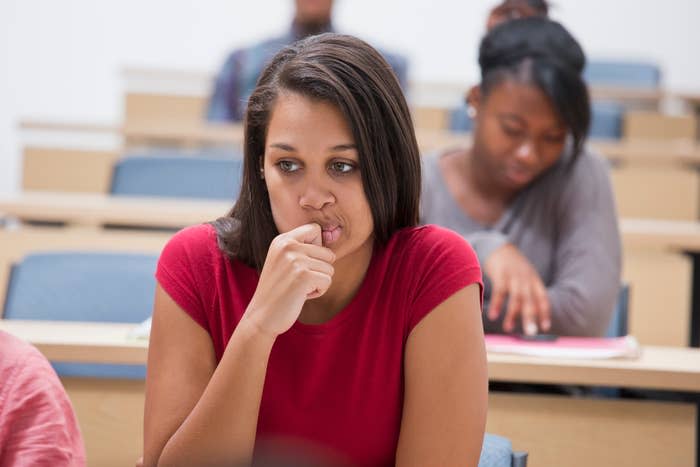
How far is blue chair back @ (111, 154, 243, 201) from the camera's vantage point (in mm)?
3035

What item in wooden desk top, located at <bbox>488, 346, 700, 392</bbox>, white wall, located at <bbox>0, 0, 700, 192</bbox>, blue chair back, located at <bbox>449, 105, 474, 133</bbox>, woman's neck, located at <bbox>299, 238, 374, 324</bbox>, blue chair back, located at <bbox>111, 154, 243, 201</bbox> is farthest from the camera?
white wall, located at <bbox>0, 0, 700, 192</bbox>

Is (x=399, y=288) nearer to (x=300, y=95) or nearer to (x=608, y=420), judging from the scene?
(x=300, y=95)

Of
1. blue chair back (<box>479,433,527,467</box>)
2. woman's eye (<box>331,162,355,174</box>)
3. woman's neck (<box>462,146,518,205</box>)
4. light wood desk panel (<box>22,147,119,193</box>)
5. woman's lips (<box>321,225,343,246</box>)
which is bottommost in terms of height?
light wood desk panel (<box>22,147,119,193</box>)

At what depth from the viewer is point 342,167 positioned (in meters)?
1.29

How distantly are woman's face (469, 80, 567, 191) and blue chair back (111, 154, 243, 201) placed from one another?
1.10 meters

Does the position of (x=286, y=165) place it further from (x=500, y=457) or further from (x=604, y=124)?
(x=604, y=124)

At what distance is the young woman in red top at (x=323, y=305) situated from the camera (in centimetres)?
125

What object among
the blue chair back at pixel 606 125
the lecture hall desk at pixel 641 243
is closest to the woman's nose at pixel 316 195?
the lecture hall desk at pixel 641 243

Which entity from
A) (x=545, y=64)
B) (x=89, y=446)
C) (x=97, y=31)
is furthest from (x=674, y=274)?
(x=97, y=31)

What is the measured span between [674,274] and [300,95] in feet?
5.07

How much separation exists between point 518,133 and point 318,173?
92 cm

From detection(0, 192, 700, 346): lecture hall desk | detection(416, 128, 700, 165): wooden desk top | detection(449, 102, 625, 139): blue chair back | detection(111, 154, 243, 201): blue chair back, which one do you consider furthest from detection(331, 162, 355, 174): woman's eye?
detection(449, 102, 625, 139): blue chair back

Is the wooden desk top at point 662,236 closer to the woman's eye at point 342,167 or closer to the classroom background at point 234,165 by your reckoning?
the classroom background at point 234,165

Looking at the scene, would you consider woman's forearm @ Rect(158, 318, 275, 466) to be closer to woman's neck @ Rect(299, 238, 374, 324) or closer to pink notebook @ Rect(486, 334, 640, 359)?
woman's neck @ Rect(299, 238, 374, 324)
